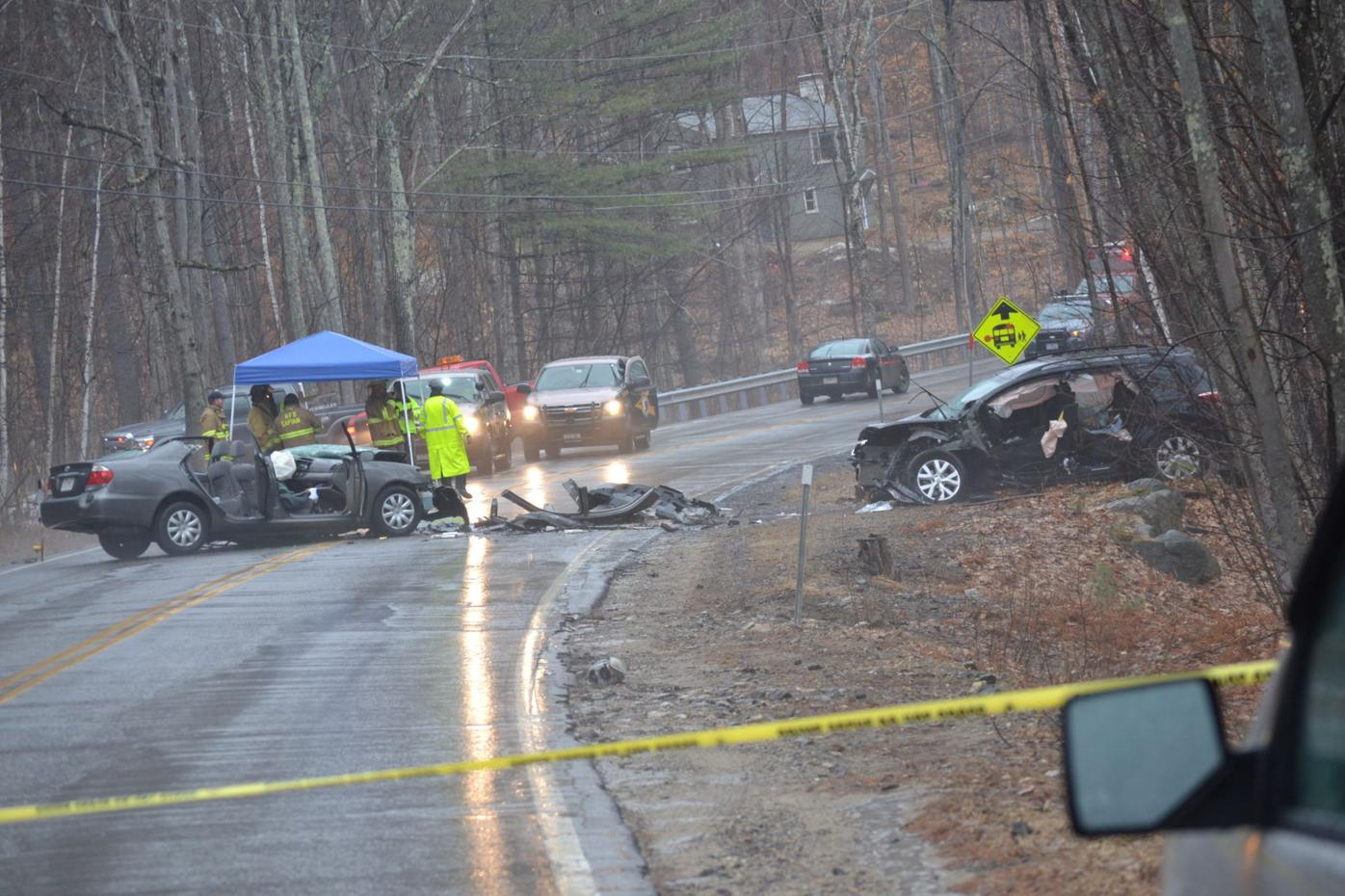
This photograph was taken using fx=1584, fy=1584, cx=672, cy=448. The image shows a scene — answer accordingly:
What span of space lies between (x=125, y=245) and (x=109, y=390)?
6.13 meters

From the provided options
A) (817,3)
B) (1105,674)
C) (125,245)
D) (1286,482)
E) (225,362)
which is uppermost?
(817,3)

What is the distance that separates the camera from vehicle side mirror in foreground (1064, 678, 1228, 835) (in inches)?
85.3

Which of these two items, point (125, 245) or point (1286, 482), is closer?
point (1286, 482)

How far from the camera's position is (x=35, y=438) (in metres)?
41.0

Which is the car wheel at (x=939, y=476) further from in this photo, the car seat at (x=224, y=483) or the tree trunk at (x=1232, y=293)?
the tree trunk at (x=1232, y=293)

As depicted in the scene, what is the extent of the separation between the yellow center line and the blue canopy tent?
3895 mm

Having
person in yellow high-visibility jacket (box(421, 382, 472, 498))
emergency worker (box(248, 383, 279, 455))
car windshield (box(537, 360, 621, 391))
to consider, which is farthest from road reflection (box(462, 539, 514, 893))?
car windshield (box(537, 360, 621, 391))

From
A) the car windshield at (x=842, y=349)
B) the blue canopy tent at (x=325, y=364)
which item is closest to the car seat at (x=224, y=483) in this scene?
the blue canopy tent at (x=325, y=364)

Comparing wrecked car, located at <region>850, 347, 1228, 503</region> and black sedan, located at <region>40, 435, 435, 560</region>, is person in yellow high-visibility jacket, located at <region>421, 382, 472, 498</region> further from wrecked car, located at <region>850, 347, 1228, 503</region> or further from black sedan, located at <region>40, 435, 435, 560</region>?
wrecked car, located at <region>850, 347, 1228, 503</region>

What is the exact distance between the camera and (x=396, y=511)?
70.0 ft

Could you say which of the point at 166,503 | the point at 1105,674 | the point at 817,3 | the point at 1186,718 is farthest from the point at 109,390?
the point at 1186,718

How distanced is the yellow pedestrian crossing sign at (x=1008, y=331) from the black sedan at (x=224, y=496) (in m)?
9.74

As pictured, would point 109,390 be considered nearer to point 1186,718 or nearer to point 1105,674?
point 1105,674

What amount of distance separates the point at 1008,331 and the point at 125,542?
13893mm
